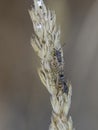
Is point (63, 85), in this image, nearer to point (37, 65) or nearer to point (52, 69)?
point (52, 69)

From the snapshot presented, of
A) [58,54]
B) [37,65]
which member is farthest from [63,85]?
[37,65]

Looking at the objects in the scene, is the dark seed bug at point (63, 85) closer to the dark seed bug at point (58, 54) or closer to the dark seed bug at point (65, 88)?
the dark seed bug at point (65, 88)

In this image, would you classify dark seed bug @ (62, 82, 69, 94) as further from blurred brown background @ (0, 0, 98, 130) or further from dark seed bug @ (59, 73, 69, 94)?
blurred brown background @ (0, 0, 98, 130)

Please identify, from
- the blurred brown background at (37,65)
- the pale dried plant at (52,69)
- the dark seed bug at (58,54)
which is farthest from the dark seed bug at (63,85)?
the blurred brown background at (37,65)

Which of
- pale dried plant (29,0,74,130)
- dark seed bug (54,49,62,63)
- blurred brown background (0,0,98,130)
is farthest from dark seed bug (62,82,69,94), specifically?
blurred brown background (0,0,98,130)
